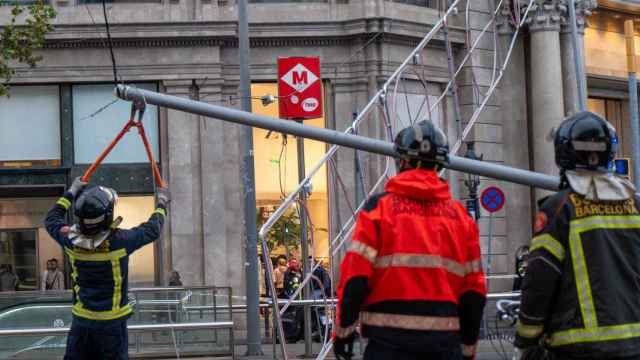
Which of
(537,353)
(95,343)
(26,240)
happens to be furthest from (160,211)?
(26,240)

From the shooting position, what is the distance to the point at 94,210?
30.0ft

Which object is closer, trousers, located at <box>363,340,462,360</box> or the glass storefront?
trousers, located at <box>363,340,462,360</box>

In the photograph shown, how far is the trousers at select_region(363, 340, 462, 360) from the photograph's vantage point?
20.9ft

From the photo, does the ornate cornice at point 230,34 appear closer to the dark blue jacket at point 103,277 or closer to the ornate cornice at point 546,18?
the ornate cornice at point 546,18

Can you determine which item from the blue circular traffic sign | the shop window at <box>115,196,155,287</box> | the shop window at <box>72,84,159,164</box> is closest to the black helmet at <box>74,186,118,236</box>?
the blue circular traffic sign

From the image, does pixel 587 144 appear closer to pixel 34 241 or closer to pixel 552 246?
pixel 552 246

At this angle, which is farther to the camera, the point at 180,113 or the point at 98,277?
the point at 180,113

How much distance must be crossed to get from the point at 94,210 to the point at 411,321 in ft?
11.5

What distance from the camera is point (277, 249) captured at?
26.1 metres

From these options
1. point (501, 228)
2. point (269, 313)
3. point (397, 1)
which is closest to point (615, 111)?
point (501, 228)

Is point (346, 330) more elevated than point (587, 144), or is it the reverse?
point (587, 144)

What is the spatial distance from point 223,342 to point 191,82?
1070cm

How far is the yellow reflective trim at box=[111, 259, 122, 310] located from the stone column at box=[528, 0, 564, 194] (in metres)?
23.9

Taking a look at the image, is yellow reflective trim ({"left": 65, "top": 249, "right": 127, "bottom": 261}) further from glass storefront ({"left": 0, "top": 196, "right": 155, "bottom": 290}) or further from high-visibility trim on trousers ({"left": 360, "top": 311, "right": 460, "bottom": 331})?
glass storefront ({"left": 0, "top": 196, "right": 155, "bottom": 290})
